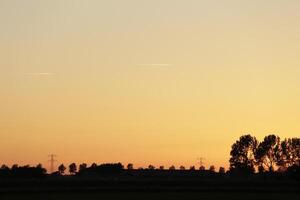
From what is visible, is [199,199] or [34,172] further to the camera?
[34,172]

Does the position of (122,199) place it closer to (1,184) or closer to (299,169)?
(1,184)

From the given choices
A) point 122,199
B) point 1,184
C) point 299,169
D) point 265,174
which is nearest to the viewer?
point 122,199

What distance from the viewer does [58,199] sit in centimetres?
6888

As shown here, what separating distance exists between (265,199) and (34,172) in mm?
139469

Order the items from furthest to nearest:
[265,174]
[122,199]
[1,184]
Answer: [265,174] → [1,184] → [122,199]

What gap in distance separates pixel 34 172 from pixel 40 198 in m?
130

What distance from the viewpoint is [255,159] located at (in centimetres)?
19925

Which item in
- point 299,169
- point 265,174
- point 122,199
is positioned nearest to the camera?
point 122,199

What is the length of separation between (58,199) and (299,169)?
318ft

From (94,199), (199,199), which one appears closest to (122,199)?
(94,199)

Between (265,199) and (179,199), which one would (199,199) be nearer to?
(179,199)

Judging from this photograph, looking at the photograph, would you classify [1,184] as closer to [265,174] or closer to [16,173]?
[16,173]

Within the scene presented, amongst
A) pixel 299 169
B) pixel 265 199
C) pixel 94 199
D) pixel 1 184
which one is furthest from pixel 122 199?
pixel 299 169

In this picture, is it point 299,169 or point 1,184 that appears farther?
point 299,169
